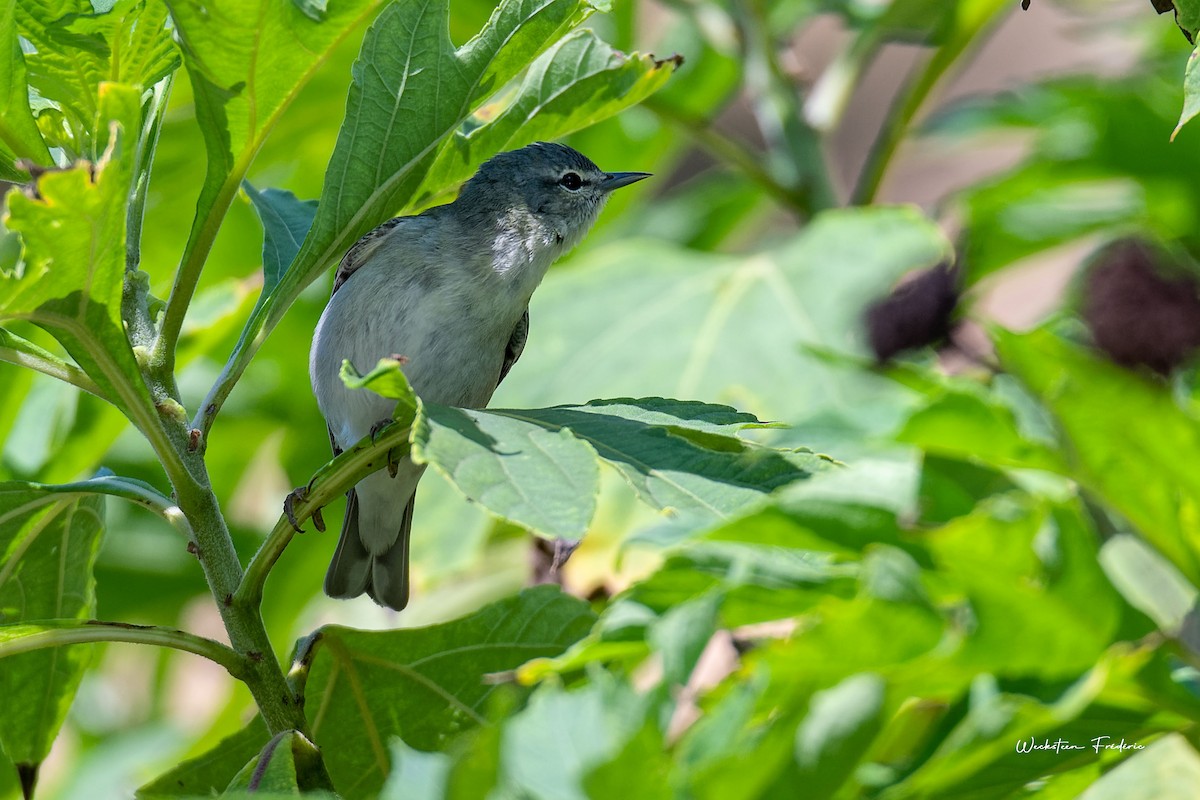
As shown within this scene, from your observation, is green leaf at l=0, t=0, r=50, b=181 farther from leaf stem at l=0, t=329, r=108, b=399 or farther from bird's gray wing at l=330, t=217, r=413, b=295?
bird's gray wing at l=330, t=217, r=413, b=295

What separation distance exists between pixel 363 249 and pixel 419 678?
56.9 inches

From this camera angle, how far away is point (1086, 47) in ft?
26.3

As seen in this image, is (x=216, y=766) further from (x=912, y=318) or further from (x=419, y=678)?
(x=912, y=318)

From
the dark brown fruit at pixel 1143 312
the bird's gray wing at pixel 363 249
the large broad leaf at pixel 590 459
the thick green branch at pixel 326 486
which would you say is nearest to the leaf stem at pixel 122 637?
the thick green branch at pixel 326 486

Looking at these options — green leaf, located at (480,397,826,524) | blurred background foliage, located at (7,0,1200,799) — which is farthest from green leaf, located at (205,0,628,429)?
blurred background foliage, located at (7,0,1200,799)

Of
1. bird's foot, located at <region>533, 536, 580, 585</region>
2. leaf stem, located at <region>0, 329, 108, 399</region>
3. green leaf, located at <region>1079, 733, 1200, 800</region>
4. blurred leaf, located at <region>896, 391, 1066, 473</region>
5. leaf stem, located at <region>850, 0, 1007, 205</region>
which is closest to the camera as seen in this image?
blurred leaf, located at <region>896, 391, 1066, 473</region>

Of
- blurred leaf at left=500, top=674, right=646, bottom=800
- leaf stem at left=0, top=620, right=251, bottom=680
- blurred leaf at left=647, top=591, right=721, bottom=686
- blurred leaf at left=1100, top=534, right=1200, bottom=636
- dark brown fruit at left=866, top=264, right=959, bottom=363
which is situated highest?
blurred leaf at left=647, top=591, right=721, bottom=686

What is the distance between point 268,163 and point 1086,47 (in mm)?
6025

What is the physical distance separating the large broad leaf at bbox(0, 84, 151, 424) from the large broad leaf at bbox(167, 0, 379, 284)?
179 millimetres

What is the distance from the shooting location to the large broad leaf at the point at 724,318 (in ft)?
10.1

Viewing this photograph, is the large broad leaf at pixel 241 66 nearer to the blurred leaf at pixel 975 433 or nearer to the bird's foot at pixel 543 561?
the blurred leaf at pixel 975 433

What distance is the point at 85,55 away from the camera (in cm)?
168

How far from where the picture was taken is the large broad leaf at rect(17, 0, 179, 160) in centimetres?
161

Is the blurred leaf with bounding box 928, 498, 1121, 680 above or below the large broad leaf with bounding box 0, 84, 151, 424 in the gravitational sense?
below
